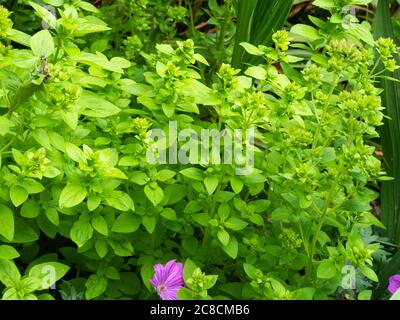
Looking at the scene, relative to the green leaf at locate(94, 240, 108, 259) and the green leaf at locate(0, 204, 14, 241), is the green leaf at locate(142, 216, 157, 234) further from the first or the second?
the green leaf at locate(0, 204, 14, 241)

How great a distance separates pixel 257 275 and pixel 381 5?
1065mm

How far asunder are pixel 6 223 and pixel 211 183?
38cm

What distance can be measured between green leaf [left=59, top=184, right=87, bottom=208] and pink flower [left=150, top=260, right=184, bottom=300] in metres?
0.23

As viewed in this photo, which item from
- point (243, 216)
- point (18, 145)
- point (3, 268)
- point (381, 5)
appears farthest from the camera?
point (381, 5)

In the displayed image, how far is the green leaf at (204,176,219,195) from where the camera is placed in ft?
4.27

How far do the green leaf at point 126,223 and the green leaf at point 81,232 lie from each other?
0.20 feet

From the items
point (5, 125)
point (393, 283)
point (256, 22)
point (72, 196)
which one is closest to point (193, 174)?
point (72, 196)

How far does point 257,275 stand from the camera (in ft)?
4.37

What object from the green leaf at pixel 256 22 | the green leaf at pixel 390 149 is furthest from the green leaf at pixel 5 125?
the green leaf at pixel 390 149

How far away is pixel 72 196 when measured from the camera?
3.87ft

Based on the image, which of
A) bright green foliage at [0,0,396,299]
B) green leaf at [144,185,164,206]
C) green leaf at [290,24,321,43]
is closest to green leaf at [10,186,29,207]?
bright green foliage at [0,0,396,299]

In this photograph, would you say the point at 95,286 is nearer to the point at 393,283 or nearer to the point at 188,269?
the point at 188,269

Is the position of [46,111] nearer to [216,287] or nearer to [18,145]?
[18,145]
